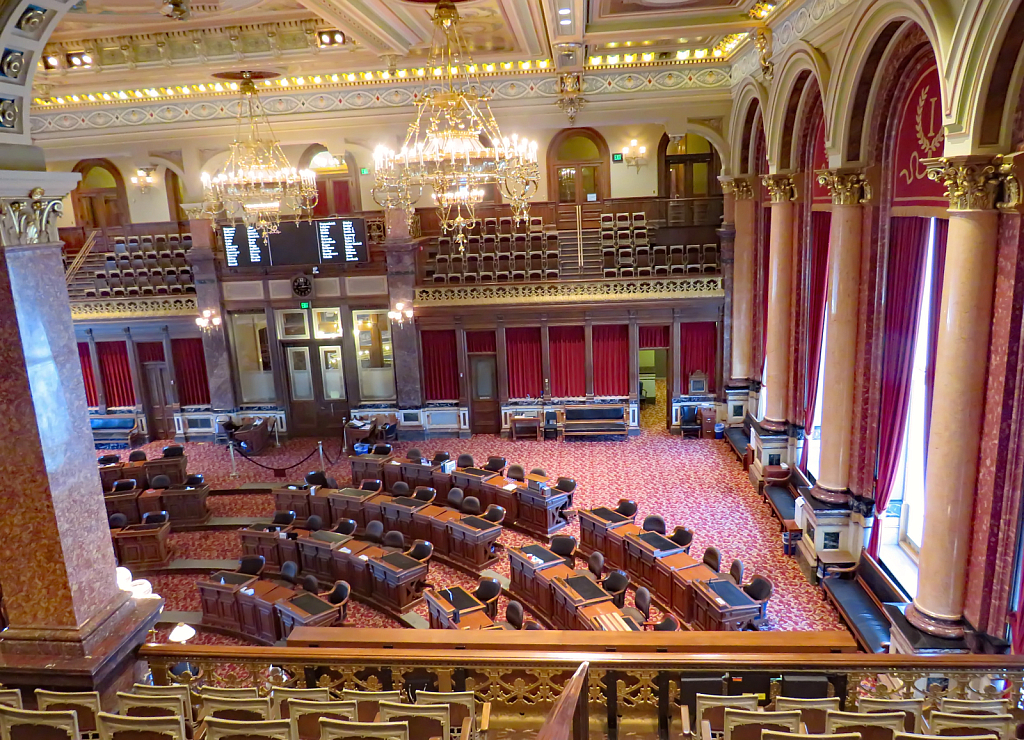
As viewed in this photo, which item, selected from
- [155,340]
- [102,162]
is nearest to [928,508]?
[155,340]

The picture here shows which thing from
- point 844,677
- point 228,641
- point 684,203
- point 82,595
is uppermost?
point 684,203

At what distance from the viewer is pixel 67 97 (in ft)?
49.4

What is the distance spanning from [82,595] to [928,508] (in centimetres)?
693

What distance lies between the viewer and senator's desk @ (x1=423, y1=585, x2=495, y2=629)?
7786 millimetres

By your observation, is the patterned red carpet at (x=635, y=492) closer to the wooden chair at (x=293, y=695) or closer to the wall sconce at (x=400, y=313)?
the wall sconce at (x=400, y=313)

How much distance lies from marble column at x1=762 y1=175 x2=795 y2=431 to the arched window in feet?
21.4

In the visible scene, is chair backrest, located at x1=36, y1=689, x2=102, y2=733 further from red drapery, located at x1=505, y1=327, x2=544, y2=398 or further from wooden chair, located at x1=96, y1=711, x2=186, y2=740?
red drapery, located at x1=505, y1=327, x2=544, y2=398

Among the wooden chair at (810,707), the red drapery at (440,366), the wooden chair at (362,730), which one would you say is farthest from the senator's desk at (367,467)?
the wooden chair at (810,707)

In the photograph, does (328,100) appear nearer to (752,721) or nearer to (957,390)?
(957,390)

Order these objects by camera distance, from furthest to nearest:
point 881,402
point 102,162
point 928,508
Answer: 1. point 102,162
2. point 881,402
3. point 928,508

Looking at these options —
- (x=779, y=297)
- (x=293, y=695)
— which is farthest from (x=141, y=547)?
(x=779, y=297)

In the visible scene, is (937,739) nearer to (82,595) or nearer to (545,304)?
(82,595)

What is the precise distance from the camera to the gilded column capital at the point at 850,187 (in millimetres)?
8305

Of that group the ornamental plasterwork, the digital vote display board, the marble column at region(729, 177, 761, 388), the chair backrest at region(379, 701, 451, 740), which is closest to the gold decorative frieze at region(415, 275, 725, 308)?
the marble column at region(729, 177, 761, 388)
